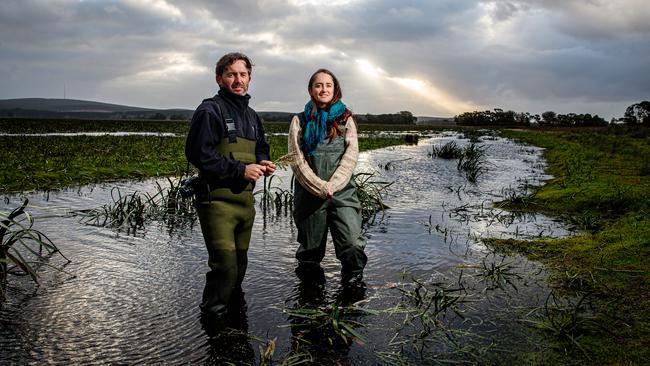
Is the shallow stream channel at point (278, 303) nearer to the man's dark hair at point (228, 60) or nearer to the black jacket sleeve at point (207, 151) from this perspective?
the black jacket sleeve at point (207, 151)

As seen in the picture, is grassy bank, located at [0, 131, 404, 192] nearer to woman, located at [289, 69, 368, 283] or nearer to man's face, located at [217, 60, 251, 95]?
woman, located at [289, 69, 368, 283]

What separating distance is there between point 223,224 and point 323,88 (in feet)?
5.53

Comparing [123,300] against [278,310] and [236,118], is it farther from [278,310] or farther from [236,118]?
[236,118]

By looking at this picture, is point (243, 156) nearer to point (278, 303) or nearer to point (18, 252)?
point (278, 303)

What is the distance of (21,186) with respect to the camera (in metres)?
10.6

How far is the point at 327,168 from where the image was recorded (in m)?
4.89

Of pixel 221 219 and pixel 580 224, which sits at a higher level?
pixel 221 219

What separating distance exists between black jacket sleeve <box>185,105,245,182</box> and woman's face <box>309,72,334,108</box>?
48.7 inches

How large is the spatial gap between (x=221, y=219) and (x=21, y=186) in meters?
8.85

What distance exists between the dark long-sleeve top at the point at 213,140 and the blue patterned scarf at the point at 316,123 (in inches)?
39.2

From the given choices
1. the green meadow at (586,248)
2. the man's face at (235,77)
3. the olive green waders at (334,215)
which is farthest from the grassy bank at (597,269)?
the man's face at (235,77)

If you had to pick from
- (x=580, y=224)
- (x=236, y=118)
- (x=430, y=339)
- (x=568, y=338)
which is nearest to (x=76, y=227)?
(x=236, y=118)

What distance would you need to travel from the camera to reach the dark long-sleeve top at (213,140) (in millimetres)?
3732

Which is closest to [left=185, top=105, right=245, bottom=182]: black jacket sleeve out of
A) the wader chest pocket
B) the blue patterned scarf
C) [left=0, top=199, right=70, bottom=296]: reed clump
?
the wader chest pocket
